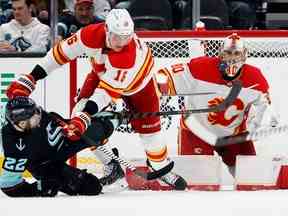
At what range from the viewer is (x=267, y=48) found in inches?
232

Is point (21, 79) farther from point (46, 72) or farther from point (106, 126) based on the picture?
point (106, 126)

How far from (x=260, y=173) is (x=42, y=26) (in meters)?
1.85

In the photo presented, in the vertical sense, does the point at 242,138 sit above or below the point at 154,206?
below

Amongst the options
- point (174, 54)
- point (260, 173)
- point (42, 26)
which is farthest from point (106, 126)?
point (42, 26)

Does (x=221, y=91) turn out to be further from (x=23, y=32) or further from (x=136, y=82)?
(x=23, y=32)

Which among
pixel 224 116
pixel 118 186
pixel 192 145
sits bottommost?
pixel 118 186

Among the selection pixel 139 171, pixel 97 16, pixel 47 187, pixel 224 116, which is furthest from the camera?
pixel 97 16

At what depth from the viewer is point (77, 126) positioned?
14.5 feet

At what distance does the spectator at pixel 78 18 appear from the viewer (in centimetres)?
632

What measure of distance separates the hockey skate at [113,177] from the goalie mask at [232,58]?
2.29ft

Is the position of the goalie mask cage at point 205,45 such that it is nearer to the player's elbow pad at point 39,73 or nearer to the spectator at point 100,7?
the spectator at point 100,7

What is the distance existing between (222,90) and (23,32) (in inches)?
61.2

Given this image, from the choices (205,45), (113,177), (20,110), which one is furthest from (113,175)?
(205,45)

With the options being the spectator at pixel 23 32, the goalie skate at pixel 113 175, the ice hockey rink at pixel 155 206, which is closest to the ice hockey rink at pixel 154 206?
the ice hockey rink at pixel 155 206
